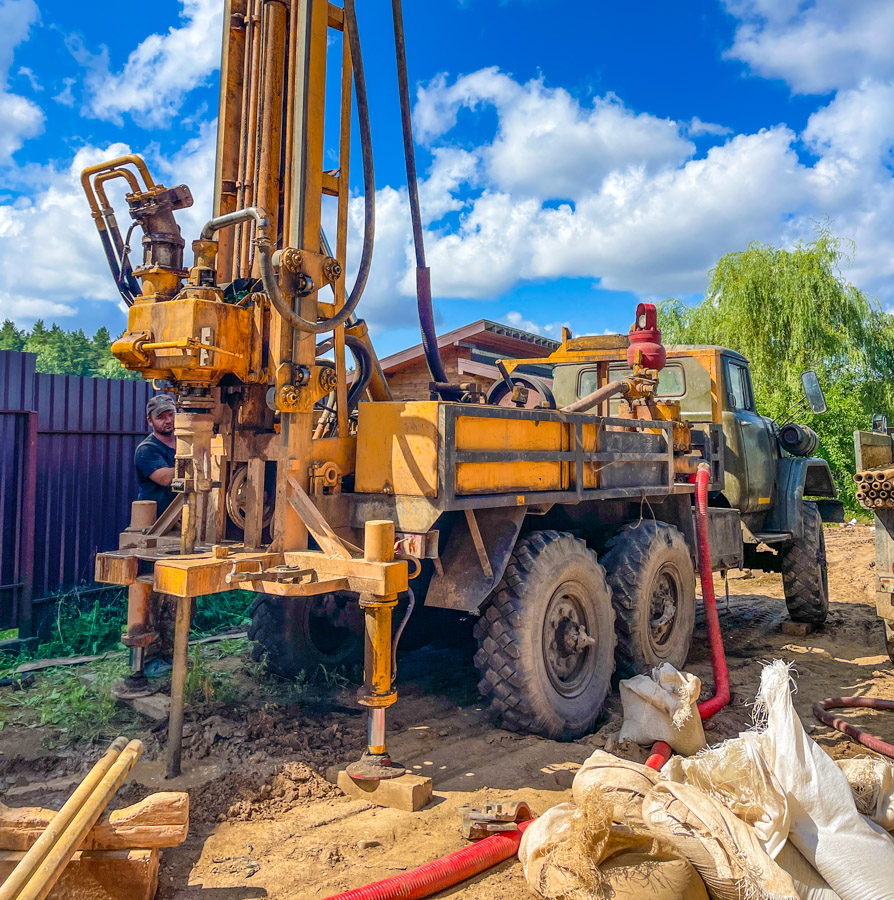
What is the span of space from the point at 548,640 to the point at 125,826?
2.60m

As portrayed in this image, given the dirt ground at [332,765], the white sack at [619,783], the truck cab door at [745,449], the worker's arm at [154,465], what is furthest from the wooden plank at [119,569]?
the truck cab door at [745,449]

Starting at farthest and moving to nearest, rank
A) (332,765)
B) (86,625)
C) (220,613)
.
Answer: (220,613) → (86,625) → (332,765)

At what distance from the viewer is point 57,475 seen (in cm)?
764

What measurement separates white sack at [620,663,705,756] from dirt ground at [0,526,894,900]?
142 mm

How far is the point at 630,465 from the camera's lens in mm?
5812

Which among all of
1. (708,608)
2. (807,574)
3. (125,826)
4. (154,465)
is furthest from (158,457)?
(807,574)

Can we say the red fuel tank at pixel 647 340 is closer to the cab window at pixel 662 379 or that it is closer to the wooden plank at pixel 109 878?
the cab window at pixel 662 379

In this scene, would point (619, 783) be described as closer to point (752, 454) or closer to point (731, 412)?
point (731, 412)

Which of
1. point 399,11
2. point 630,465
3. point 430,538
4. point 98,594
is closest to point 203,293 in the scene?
point 430,538

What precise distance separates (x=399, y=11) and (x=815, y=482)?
6.68 metres

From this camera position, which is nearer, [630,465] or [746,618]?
[630,465]

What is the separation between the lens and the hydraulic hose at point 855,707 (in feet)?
15.0

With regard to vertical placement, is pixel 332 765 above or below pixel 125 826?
below

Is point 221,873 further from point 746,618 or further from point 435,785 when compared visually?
point 746,618
